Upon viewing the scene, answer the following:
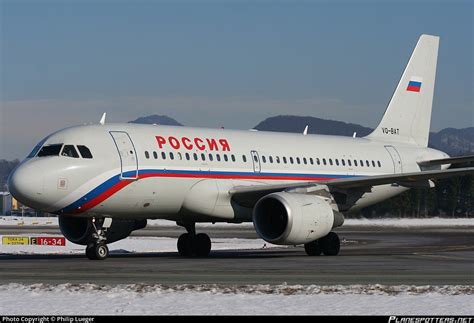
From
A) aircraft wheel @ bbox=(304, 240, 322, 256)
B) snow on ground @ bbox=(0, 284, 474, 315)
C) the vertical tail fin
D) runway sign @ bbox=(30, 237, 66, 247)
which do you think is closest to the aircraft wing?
aircraft wheel @ bbox=(304, 240, 322, 256)

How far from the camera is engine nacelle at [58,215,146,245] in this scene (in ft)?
107

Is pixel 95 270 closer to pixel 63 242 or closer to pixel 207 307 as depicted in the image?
pixel 207 307

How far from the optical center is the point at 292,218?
100 feet

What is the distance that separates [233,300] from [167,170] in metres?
15.4

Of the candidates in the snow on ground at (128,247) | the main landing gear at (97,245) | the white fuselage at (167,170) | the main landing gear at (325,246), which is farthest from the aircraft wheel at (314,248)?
the snow on ground at (128,247)

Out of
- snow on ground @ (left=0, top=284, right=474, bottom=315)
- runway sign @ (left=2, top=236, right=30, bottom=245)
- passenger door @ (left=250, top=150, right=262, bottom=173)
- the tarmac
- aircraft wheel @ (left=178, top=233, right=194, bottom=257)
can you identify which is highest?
passenger door @ (left=250, top=150, right=262, bottom=173)

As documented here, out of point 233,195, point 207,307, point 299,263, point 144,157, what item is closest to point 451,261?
point 299,263

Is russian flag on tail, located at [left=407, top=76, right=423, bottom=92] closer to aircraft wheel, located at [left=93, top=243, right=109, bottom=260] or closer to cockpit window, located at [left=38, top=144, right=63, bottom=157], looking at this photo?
aircraft wheel, located at [left=93, top=243, right=109, bottom=260]

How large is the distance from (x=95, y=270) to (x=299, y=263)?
6.84 metres

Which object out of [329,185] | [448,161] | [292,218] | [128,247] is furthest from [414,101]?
[292,218]

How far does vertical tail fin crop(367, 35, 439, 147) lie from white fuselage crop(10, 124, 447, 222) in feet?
17.1

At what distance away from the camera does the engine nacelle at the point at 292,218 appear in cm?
3081

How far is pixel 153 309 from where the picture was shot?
1561 centimetres

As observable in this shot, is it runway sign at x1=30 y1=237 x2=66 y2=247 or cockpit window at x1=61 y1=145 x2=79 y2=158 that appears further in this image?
runway sign at x1=30 y1=237 x2=66 y2=247
